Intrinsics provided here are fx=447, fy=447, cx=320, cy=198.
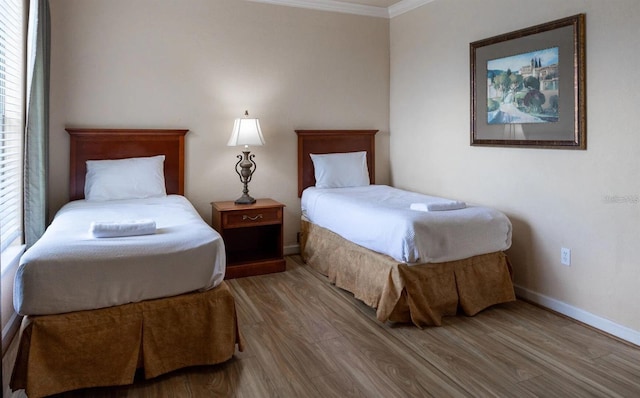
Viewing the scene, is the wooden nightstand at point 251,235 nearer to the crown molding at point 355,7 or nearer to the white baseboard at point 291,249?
the white baseboard at point 291,249

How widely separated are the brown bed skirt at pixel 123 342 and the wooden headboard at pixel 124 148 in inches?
76.1

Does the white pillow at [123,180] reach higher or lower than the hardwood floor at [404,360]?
higher

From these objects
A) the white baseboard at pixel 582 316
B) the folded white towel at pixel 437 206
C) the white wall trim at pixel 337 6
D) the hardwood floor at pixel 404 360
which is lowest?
the hardwood floor at pixel 404 360

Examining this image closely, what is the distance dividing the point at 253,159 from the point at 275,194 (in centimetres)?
42

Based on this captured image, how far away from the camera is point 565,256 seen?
3.08 m

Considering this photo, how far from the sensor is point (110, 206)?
328cm

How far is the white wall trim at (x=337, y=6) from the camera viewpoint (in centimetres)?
444

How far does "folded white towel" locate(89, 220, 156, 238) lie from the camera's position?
2.33 meters

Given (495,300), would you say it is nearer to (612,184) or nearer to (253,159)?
(612,184)

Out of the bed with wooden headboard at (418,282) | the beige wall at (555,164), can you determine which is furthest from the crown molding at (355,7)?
the bed with wooden headboard at (418,282)

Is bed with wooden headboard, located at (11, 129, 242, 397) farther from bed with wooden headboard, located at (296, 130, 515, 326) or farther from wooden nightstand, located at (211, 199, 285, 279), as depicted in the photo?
wooden nightstand, located at (211, 199, 285, 279)

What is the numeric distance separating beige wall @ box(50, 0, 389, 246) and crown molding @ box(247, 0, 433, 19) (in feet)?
0.20

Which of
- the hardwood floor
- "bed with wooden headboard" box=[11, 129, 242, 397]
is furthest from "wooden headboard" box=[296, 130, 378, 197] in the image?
"bed with wooden headboard" box=[11, 129, 242, 397]

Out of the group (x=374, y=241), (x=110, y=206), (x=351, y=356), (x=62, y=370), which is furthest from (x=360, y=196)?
(x=62, y=370)
